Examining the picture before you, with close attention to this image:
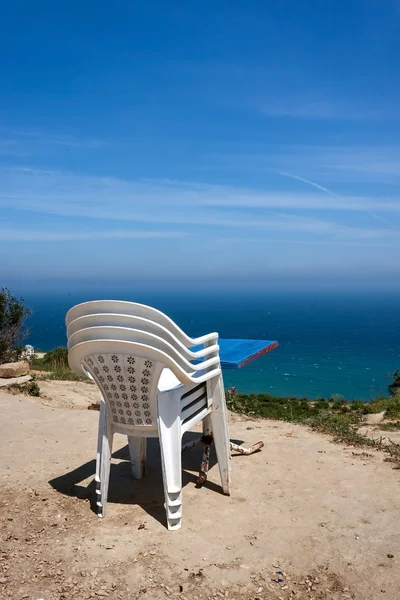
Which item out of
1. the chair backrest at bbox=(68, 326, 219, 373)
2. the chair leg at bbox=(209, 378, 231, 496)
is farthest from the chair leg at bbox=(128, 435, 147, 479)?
the chair backrest at bbox=(68, 326, 219, 373)

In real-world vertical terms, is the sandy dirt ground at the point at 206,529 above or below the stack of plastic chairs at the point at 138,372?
below

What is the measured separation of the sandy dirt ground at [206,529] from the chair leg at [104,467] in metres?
0.14

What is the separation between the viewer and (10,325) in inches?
581

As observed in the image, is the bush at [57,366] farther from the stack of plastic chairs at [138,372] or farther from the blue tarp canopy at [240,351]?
the stack of plastic chairs at [138,372]

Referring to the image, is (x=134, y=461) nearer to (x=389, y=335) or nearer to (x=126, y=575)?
(x=126, y=575)

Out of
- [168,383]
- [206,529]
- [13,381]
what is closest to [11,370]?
[13,381]

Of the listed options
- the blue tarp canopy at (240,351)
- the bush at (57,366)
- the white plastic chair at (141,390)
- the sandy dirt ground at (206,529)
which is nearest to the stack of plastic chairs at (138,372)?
the white plastic chair at (141,390)

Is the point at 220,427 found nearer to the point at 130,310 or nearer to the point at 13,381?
the point at 130,310

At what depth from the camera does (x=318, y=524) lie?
4.82 meters

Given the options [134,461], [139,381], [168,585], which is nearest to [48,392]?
[134,461]

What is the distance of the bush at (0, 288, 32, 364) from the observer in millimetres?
14219

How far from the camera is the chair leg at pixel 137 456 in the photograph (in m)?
5.87

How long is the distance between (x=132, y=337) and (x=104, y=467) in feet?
4.84

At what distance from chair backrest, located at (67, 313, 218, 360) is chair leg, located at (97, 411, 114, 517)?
98 centimetres
